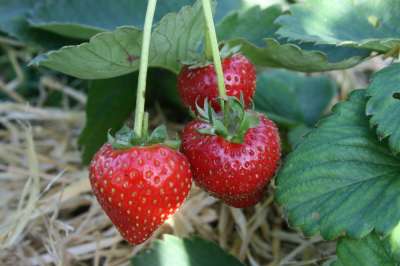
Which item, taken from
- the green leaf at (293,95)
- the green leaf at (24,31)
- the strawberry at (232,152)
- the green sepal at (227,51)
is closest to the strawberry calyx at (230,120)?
the strawberry at (232,152)

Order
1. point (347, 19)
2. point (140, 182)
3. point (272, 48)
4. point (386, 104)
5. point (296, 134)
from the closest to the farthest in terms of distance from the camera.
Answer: point (140, 182), point (386, 104), point (272, 48), point (347, 19), point (296, 134)

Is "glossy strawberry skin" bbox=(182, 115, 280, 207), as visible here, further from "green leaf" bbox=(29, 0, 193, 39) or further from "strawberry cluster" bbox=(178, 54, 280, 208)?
"green leaf" bbox=(29, 0, 193, 39)

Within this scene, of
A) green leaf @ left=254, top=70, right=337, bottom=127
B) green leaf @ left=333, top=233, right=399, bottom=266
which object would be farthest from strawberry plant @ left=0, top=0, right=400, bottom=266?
green leaf @ left=254, top=70, right=337, bottom=127

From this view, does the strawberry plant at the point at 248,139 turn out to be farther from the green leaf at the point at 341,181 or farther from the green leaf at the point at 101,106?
the green leaf at the point at 101,106

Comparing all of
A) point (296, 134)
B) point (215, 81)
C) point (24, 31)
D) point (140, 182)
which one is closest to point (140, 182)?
point (140, 182)

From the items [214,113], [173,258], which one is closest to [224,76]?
[214,113]

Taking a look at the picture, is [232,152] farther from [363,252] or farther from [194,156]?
[363,252]
